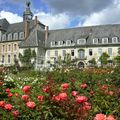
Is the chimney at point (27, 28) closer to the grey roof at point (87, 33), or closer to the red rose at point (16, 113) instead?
the grey roof at point (87, 33)

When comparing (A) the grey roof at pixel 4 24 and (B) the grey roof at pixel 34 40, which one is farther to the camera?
(A) the grey roof at pixel 4 24

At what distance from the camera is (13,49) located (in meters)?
62.4

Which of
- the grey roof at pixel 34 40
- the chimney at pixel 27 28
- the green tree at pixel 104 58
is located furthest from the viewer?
the chimney at pixel 27 28

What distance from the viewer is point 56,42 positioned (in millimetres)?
58594

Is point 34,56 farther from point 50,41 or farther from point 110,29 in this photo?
point 110,29

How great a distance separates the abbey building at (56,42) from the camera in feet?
178

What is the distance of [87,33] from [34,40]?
10.6 meters

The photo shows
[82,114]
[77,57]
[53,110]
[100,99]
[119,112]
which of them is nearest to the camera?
[82,114]

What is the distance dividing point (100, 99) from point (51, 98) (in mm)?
1579

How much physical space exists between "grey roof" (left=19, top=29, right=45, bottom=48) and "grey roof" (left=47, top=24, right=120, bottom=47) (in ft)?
5.95

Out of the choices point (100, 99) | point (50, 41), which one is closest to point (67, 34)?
point (50, 41)

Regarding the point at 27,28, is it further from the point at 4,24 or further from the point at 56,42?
the point at 4,24

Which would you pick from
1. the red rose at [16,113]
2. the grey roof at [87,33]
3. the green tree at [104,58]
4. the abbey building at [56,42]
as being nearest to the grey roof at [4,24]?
the abbey building at [56,42]

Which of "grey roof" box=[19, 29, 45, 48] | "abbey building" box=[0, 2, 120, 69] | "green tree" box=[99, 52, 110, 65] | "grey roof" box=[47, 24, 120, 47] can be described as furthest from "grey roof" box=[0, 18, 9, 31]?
"green tree" box=[99, 52, 110, 65]
